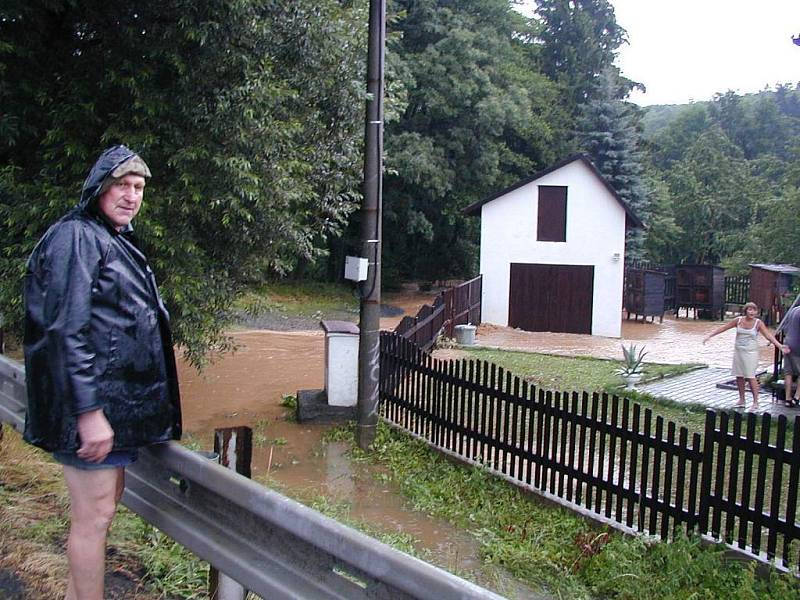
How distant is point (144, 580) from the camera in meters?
3.62

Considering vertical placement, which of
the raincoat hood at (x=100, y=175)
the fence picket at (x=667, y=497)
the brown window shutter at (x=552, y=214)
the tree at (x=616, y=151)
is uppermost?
the tree at (x=616, y=151)

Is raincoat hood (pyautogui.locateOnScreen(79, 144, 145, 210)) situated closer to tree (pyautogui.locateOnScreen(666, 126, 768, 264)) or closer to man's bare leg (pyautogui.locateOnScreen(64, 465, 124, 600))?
man's bare leg (pyautogui.locateOnScreen(64, 465, 124, 600))

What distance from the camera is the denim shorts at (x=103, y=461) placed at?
2756 mm

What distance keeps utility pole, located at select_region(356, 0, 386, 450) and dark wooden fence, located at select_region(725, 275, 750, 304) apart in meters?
26.2

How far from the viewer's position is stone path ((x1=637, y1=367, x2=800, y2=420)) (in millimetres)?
10814

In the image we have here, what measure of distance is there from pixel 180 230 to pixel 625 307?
977 inches

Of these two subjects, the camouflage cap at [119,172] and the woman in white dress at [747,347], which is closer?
the camouflage cap at [119,172]

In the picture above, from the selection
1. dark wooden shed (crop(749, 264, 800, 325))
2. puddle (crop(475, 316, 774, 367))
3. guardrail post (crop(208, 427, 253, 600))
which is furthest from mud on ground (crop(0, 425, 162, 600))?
dark wooden shed (crop(749, 264, 800, 325))

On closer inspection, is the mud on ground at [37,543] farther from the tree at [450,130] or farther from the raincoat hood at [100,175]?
the tree at [450,130]

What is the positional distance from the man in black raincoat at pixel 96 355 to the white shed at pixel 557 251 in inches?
966

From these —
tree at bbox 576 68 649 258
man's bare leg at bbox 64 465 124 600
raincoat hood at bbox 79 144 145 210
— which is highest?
tree at bbox 576 68 649 258

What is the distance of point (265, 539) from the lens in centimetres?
267

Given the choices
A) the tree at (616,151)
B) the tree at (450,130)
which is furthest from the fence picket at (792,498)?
the tree at (616,151)

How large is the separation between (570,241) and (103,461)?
25.0 meters
